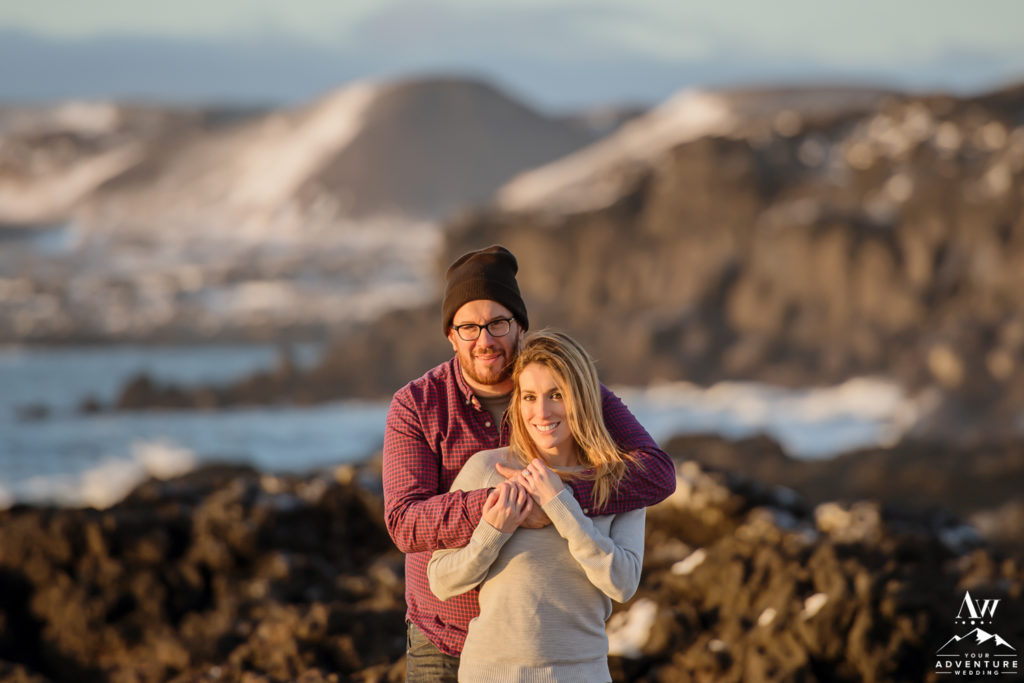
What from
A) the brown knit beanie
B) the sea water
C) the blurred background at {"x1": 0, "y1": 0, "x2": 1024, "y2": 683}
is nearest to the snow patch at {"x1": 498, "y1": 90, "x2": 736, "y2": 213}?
the blurred background at {"x1": 0, "y1": 0, "x2": 1024, "y2": 683}

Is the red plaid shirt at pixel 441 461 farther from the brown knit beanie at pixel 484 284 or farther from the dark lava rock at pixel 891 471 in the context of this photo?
the dark lava rock at pixel 891 471

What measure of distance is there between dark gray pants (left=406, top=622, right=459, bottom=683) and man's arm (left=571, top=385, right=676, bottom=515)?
0.63 metres

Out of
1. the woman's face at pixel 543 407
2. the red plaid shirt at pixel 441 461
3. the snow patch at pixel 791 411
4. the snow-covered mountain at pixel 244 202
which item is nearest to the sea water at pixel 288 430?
the snow patch at pixel 791 411

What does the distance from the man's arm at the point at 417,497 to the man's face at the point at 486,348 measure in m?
0.20

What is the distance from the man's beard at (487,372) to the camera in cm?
299

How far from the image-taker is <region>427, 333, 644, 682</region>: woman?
273 centimetres

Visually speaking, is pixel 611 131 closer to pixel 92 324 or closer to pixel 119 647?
pixel 92 324

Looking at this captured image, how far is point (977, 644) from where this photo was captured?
4.48m

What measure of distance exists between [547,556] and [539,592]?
87mm

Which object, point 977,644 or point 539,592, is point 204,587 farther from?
point 977,644

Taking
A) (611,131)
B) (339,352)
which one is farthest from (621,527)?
(611,131)

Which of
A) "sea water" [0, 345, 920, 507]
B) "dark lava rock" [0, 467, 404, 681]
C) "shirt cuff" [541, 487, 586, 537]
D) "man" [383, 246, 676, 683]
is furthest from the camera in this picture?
"sea water" [0, 345, 920, 507]

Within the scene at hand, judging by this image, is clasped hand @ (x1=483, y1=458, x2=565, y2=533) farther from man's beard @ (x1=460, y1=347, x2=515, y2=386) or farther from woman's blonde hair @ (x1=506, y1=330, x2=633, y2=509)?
man's beard @ (x1=460, y1=347, x2=515, y2=386)

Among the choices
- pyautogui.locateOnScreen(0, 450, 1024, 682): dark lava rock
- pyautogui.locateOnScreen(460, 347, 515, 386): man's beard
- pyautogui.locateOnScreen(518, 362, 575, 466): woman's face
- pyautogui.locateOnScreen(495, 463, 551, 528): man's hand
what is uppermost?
pyautogui.locateOnScreen(460, 347, 515, 386): man's beard
